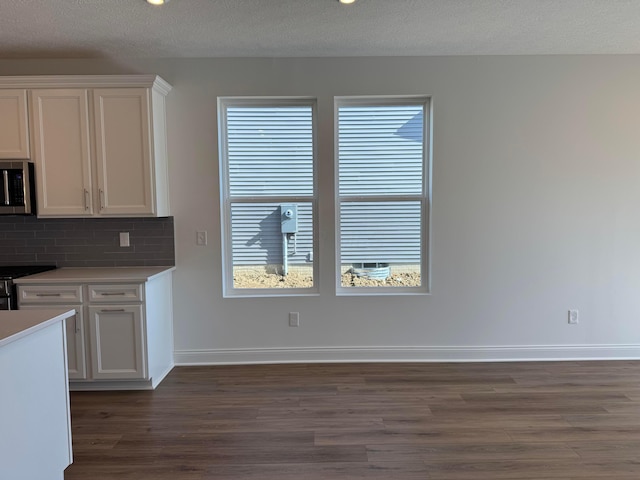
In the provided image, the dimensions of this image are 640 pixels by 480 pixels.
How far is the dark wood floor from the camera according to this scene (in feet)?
6.48

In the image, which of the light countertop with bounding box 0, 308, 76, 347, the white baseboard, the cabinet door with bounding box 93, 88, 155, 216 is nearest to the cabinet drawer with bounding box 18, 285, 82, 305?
the cabinet door with bounding box 93, 88, 155, 216

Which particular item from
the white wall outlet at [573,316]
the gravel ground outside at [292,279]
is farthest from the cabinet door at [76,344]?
the white wall outlet at [573,316]

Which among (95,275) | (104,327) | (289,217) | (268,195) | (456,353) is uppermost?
(268,195)

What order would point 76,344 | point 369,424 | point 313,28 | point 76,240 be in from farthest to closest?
point 76,240
point 76,344
point 313,28
point 369,424

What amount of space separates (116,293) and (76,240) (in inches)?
32.3

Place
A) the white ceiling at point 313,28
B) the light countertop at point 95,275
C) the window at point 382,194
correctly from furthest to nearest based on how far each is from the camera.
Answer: the window at point 382,194 < the light countertop at point 95,275 < the white ceiling at point 313,28

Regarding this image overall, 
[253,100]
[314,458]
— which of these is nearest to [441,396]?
[314,458]

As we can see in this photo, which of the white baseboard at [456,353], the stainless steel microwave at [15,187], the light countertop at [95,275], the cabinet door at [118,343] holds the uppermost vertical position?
the stainless steel microwave at [15,187]

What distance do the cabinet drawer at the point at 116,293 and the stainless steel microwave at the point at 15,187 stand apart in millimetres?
836

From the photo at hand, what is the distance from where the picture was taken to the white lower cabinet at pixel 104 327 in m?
2.72

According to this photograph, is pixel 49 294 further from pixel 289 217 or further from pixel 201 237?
pixel 289 217

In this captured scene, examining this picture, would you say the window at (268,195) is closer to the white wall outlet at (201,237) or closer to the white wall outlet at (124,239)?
the white wall outlet at (201,237)

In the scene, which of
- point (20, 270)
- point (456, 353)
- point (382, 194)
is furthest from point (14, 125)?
point (456, 353)

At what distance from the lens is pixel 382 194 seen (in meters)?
3.37
